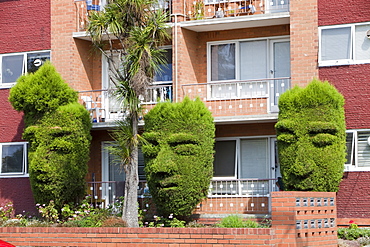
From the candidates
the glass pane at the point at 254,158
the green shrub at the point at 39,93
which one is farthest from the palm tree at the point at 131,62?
the glass pane at the point at 254,158

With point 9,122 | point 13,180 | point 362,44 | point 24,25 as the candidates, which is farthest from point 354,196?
point 24,25

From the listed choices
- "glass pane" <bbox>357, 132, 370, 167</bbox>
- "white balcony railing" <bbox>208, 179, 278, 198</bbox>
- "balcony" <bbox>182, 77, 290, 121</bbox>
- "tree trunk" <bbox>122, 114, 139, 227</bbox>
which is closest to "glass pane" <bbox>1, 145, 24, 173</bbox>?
"tree trunk" <bbox>122, 114, 139, 227</bbox>

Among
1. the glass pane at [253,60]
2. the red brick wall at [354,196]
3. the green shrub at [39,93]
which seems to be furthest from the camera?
the glass pane at [253,60]

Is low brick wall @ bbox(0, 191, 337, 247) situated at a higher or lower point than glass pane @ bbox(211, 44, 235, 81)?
lower

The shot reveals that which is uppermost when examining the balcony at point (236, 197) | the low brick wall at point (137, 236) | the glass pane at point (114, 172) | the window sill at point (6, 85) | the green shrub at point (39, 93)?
the window sill at point (6, 85)

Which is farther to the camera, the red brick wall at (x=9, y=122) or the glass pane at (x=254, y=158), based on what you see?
the red brick wall at (x=9, y=122)

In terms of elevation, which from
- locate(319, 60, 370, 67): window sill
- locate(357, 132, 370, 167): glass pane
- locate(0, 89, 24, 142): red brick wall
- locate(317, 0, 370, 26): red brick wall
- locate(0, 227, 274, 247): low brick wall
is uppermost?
locate(317, 0, 370, 26): red brick wall

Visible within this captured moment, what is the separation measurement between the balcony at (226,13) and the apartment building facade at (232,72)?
0.11 feet

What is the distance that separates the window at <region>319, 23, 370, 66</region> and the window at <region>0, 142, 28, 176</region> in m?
10.6

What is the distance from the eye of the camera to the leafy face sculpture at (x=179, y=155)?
68.4 feet

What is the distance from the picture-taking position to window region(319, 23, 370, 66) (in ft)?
69.1

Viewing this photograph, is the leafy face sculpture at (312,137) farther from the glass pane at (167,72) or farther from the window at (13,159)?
the window at (13,159)

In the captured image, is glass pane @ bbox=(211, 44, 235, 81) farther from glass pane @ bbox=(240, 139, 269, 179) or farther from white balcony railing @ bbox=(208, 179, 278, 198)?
white balcony railing @ bbox=(208, 179, 278, 198)

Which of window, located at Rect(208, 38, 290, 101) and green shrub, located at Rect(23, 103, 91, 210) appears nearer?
green shrub, located at Rect(23, 103, 91, 210)
